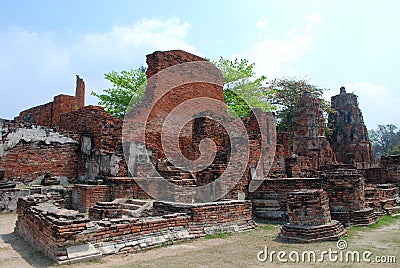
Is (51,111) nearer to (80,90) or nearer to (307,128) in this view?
(80,90)

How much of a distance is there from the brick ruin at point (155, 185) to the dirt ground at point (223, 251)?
200 millimetres

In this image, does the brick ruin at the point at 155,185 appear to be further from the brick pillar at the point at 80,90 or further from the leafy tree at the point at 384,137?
the leafy tree at the point at 384,137

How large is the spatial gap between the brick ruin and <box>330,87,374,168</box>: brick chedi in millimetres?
17826

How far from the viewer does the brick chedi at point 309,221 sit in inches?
244

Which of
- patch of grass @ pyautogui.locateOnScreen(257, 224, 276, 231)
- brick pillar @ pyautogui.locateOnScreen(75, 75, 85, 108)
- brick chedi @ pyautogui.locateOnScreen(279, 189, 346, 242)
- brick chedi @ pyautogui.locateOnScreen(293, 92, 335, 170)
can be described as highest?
brick pillar @ pyautogui.locateOnScreen(75, 75, 85, 108)

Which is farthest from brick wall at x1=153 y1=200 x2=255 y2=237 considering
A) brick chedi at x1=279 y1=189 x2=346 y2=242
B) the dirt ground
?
brick chedi at x1=279 y1=189 x2=346 y2=242

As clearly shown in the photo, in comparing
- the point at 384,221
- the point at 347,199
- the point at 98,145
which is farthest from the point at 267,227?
the point at 98,145

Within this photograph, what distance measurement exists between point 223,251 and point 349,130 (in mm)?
30141

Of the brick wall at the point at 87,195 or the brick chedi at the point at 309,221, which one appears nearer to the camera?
the brick chedi at the point at 309,221

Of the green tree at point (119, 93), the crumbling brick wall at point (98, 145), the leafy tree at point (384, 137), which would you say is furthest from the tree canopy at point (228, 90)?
the leafy tree at point (384, 137)

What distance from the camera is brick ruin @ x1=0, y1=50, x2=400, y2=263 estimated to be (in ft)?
17.9

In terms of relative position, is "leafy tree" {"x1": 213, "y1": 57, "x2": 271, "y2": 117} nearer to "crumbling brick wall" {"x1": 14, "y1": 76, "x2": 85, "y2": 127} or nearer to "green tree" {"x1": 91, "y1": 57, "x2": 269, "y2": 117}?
"green tree" {"x1": 91, "y1": 57, "x2": 269, "y2": 117}

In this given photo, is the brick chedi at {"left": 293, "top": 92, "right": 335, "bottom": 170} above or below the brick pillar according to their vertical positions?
below

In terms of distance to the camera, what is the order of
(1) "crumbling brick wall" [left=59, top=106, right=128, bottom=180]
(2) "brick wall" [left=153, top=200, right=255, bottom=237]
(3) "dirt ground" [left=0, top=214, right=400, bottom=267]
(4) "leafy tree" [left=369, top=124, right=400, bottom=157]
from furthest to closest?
(4) "leafy tree" [left=369, top=124, right=400, bottom=157]
(1) "crumbling brick wall" [left=59, top=106, right=128, bottom=180]
(2) "brick wall" [left=153, top=200, right=255, bottom=237]
(3) "dirt ground" [left=0, top=214, right=400, bottom=267]
